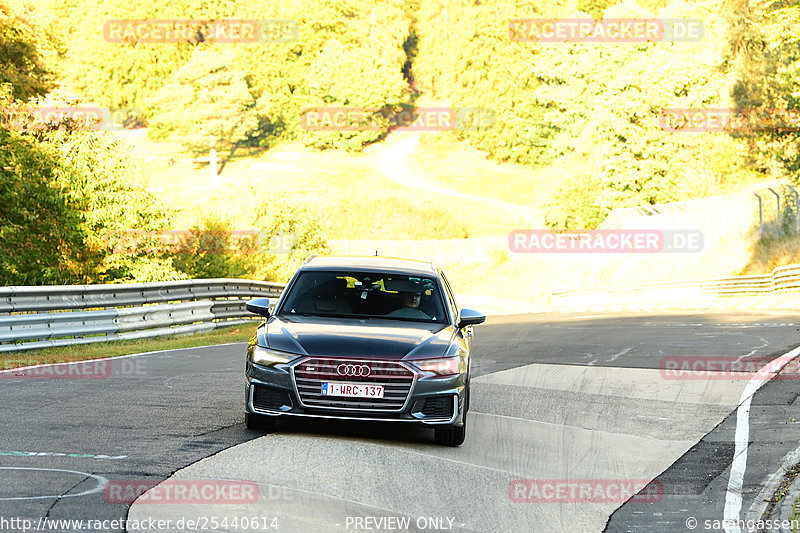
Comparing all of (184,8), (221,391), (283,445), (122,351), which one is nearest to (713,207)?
(122,351)

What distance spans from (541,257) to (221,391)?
47.2m

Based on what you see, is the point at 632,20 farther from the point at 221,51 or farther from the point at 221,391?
the point at 221,391

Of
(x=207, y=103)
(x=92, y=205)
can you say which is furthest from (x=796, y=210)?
(x=207, y=103)

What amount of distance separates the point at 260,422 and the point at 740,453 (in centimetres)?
430

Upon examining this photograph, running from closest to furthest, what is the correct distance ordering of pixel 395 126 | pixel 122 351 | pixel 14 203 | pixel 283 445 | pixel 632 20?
pixel 283 445
pixel 122 351
pixel 14 203
pixel 632 20
pixel 395 126

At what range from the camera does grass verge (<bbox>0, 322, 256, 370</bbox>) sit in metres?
15.0

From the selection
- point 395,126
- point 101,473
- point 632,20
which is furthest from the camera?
point 395,126

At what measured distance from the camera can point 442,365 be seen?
887 centimetres

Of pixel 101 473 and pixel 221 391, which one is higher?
pixel 101 473

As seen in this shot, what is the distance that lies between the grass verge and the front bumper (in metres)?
6.33

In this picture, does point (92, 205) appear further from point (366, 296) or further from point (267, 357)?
point (267, 357)

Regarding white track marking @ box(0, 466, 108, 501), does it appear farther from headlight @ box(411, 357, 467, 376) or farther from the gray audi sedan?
headlight @ box(411, 357, 467, 376)

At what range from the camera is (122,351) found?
679 inches

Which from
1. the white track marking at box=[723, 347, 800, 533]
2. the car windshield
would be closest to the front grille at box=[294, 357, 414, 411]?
the car windshield
